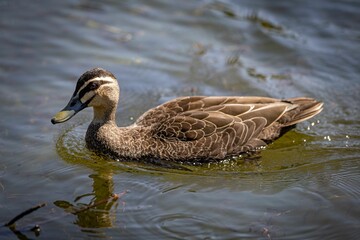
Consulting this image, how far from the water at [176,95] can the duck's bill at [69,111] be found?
0.77m

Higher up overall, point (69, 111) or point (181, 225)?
point (69, 111)

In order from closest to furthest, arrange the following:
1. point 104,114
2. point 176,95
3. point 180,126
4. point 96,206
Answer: point 96,206 < point 180,126 < point 104,114 < point 176,95

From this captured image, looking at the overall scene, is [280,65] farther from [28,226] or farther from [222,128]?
[28,226]

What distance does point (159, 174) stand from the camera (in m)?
10.3

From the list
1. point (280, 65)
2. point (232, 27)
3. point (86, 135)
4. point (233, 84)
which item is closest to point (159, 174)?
point (86, 135)

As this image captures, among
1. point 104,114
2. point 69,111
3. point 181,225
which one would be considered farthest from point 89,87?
point 181,225

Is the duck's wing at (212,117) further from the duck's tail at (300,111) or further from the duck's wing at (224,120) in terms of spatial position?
the duck's tail at (300,111)

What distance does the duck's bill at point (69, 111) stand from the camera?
10.4 metres

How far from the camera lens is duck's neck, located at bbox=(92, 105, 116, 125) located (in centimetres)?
1094

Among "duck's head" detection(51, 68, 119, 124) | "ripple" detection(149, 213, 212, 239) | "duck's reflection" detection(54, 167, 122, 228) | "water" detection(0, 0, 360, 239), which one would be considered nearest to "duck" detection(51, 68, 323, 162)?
"duck's head" detection(51, 68, 119, 124)

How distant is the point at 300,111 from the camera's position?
37.7 feet

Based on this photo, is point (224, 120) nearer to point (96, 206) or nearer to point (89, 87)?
point (89, 87)

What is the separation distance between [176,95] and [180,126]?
2.52 metres

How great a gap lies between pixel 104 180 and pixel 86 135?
121 centimetres
